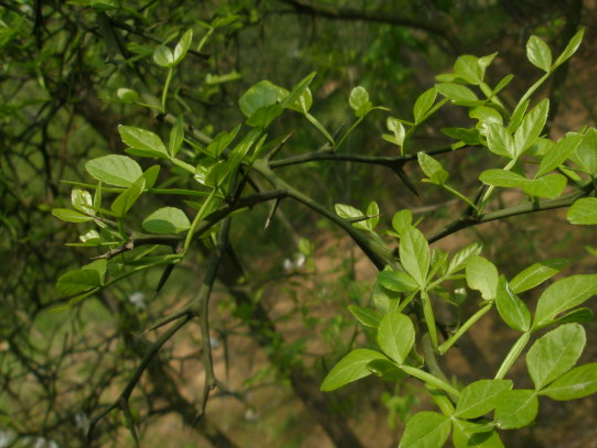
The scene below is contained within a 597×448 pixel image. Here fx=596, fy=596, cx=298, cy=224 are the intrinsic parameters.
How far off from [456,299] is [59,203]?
1.06 meters

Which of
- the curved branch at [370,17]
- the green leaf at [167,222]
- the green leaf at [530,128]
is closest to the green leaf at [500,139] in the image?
the green leaf at [530,128]

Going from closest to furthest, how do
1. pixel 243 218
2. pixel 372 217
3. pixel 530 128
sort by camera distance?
pixel 530 128, pixel 372 217, pixel 243 218

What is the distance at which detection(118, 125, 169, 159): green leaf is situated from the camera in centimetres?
42

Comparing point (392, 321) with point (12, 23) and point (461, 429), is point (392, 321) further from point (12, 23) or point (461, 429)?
point (12, 23)

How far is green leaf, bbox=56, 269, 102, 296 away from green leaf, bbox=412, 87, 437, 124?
26cm

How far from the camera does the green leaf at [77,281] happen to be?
0.36 meters

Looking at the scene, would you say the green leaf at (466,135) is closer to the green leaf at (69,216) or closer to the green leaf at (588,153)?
the green leaf at (588,153)

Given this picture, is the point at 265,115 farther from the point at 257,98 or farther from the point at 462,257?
the point at 462,257

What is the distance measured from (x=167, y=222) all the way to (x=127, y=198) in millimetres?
56

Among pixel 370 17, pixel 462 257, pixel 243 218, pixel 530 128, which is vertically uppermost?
pixel 530 128

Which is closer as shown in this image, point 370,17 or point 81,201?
point 81,201

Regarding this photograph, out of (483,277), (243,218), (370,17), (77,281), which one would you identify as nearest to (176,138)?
(77,281)

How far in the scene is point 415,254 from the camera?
14.7 inches

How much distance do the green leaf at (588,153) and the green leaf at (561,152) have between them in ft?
0.09
